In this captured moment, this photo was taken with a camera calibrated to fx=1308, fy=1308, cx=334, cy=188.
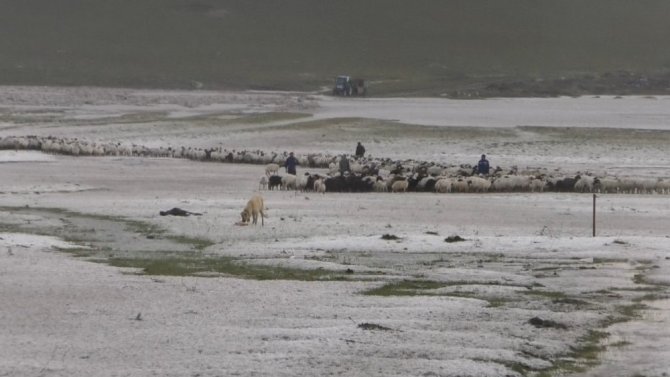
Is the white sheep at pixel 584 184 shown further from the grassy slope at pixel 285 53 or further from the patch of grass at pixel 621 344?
the grassy slope at pixel 285 53

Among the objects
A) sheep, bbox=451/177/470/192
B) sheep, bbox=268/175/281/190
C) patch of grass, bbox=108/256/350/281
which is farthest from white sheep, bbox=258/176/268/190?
patch of grass, bbox=108/256/350/281

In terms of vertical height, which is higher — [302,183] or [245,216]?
[302,183]

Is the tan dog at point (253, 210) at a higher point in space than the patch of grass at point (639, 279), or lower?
higher

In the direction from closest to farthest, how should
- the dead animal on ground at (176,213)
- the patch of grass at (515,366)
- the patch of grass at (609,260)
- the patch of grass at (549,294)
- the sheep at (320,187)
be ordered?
the patch of grass at (515,366) < the patch of grass at (549,294) < the patch of grass at (609,260) < the dead animal on ground at (176,213) < the sheep at (320,187)

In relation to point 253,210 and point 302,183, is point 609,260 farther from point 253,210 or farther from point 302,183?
point 302,183

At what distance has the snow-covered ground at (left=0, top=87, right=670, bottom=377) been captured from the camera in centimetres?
1341

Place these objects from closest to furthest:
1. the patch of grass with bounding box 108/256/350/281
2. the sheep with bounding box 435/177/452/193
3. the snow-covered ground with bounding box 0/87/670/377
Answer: the snow-covered ground with bounding box 0/87/670/377 < the patch of grass with bounding box 108/256/350/281 < the sheep with bounding box 435/177/452/193

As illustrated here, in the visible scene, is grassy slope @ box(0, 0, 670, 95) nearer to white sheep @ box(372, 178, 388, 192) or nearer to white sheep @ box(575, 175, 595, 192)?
white sheep @ box(372, 178, 388, 192)

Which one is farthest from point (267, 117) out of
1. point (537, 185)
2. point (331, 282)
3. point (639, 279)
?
point (331, 282)

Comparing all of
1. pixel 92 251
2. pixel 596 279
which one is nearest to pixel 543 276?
pixel 596 279

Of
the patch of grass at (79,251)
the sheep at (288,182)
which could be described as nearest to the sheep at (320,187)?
the sheep at (288,182)

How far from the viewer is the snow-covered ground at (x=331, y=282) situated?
44.0 ft

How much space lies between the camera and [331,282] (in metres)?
18.7

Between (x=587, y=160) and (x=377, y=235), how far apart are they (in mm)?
24874
